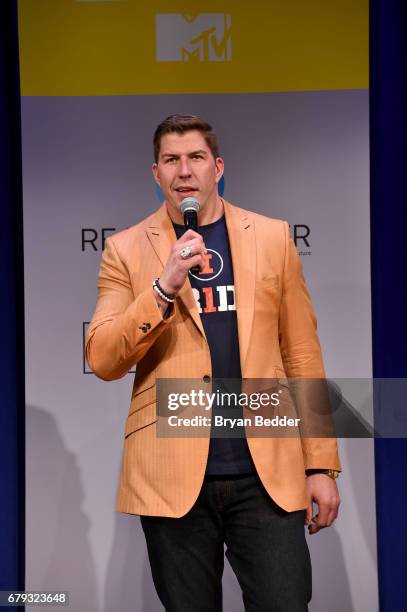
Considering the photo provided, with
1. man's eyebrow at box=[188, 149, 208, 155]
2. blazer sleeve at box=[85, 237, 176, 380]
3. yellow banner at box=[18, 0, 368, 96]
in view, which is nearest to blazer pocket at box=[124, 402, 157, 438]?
blazer sleeve at box=[85, 237, 176, 380]

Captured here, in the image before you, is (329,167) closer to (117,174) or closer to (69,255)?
(117,174)

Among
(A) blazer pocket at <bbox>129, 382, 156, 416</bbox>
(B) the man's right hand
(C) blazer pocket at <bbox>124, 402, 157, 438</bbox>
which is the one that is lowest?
(C) blazer pocket at <bbox>124, 402, 157, 438</bbox>

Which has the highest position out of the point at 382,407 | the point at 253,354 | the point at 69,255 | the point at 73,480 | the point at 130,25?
the point at 130,25

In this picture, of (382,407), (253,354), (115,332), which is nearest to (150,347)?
(115,332)

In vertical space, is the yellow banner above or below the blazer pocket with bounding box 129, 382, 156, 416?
above

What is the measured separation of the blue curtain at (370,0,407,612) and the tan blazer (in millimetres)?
1108

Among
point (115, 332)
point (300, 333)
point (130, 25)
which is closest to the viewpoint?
point (115, 332)

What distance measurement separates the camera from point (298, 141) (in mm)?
3293

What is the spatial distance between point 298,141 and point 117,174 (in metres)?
0.81

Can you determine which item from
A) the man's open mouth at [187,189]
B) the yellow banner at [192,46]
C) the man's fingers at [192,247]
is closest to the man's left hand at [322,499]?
the man's fingers at [192,247]

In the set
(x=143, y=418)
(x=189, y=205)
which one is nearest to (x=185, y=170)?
(x=189, y=205)

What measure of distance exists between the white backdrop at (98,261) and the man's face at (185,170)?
42.7 inches

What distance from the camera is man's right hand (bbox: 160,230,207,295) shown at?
1.88 metres

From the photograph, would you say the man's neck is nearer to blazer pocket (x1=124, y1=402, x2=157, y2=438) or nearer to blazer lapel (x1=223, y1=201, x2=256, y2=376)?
blazer lapel (x1=223, y1=201, x2=256, y2=376)
